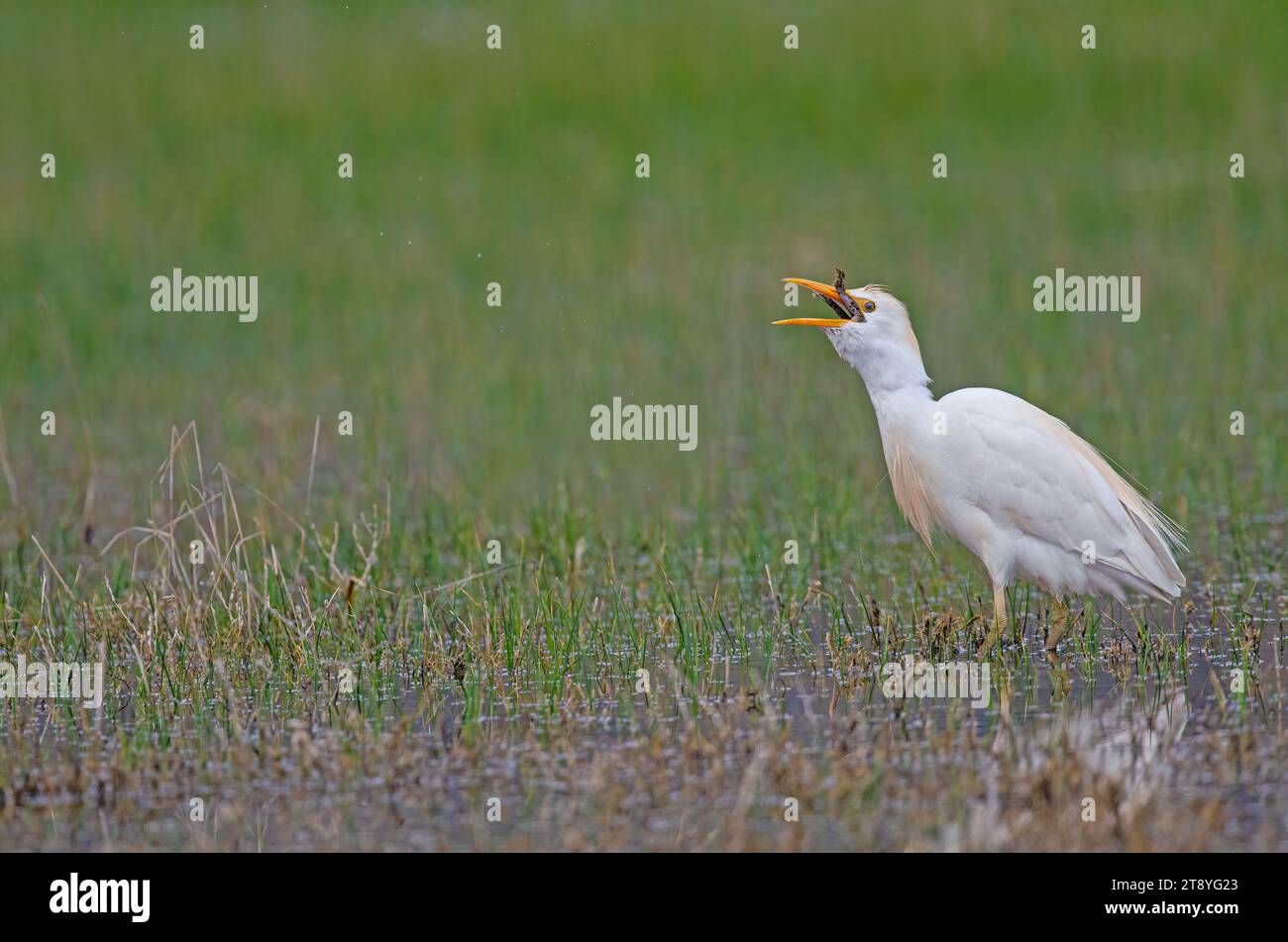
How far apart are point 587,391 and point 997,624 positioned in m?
7.30

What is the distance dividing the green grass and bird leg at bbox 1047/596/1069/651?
6.3 inches

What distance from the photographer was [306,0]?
28.9 metres

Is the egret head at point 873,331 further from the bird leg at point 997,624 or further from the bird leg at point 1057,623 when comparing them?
the bird leg at point 1057,623

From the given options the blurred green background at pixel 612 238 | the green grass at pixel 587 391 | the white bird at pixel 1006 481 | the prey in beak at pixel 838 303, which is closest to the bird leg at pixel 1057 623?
the white bird at pixel 1006 481

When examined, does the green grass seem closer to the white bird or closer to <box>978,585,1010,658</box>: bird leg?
<box>978,585,1010,658</box>: bird leg

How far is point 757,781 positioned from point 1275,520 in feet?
18.1

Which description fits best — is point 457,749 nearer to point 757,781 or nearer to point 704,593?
point 757,781

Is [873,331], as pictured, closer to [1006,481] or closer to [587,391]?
[1006,481]

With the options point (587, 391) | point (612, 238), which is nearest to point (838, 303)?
point (587, 391)

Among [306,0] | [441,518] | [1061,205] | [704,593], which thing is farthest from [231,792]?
[306,0]

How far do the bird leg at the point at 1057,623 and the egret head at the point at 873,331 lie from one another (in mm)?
1364

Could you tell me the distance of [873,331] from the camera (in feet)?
31.9

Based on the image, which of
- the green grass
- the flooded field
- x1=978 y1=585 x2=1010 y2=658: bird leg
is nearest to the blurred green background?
the green grass

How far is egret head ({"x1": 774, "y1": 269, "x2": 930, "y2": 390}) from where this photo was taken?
9672 millimetres
